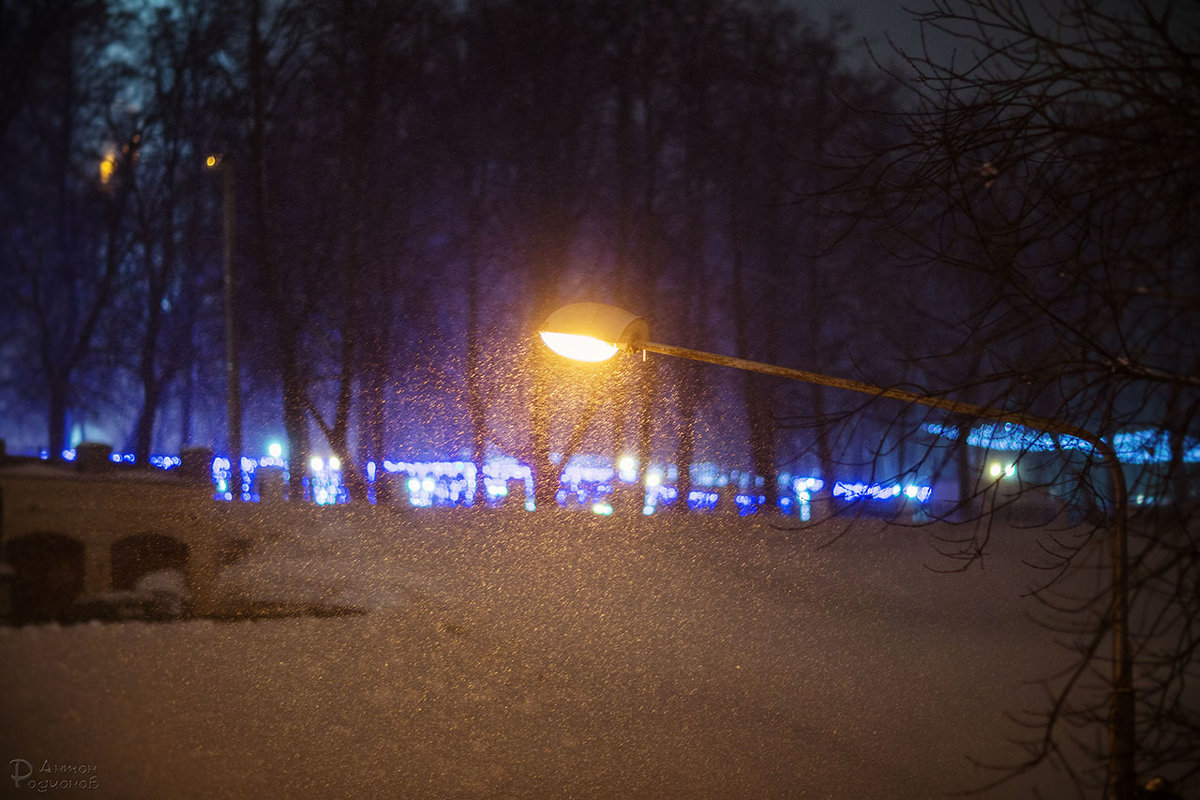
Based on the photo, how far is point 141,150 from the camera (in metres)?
2.06

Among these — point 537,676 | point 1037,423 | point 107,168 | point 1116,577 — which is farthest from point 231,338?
point 1116,577

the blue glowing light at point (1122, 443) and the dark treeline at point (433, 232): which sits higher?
the dark treeline at point (433, 232)

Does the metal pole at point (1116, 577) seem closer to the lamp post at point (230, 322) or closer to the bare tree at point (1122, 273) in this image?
the bare tree at point (1122, 273)

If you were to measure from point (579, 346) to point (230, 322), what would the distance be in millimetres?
1199

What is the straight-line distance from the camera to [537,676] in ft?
9.74

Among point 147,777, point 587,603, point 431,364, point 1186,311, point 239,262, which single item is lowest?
point 147,777

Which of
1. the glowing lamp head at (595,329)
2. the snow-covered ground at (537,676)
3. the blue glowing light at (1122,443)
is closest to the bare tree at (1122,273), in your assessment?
the blue glowing light at (1122,443)

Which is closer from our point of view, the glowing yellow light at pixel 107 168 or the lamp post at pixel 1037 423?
the lamp post at pixel 1037 423

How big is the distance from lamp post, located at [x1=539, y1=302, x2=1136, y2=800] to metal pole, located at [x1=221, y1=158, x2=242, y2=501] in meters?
1.08

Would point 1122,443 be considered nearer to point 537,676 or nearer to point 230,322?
point 537,676

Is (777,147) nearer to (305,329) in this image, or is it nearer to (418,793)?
(305,329)

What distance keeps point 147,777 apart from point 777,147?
137 inches

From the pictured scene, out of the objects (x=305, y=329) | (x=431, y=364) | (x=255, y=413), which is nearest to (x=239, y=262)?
(x=305, y=329)

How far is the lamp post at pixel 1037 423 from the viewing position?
133 cm
